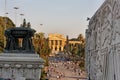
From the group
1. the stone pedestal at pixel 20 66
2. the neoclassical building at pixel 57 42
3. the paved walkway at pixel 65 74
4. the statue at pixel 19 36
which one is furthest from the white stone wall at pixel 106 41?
the neoclassical building at pixel 57 42

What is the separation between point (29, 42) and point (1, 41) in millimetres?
33826

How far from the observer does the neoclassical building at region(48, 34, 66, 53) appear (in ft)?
534

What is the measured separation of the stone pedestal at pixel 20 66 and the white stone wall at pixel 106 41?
27.6ft

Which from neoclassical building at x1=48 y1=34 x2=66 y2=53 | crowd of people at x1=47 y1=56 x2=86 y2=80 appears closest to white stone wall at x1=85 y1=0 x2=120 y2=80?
crowd of people at x1=47 y1=56 x2=86 y2=80

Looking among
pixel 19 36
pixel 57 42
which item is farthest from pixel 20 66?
pixel 57 42

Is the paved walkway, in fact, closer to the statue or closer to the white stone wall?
the white stone wall

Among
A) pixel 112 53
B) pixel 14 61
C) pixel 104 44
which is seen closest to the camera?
pixel 14 61

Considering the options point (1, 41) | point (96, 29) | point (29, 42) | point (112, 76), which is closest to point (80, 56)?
point (1, 41)

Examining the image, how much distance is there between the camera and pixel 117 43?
96.6ft

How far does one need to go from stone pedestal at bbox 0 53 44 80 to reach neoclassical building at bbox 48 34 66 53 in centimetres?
13908

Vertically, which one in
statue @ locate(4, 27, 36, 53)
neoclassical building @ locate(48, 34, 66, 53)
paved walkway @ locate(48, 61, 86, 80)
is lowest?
paved walkway @ locate(48, 61, 86, 80)

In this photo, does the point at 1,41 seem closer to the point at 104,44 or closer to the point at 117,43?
the point at 104,44

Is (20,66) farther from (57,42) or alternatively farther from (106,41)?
(57,42)

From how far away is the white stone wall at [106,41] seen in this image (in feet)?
98.5
